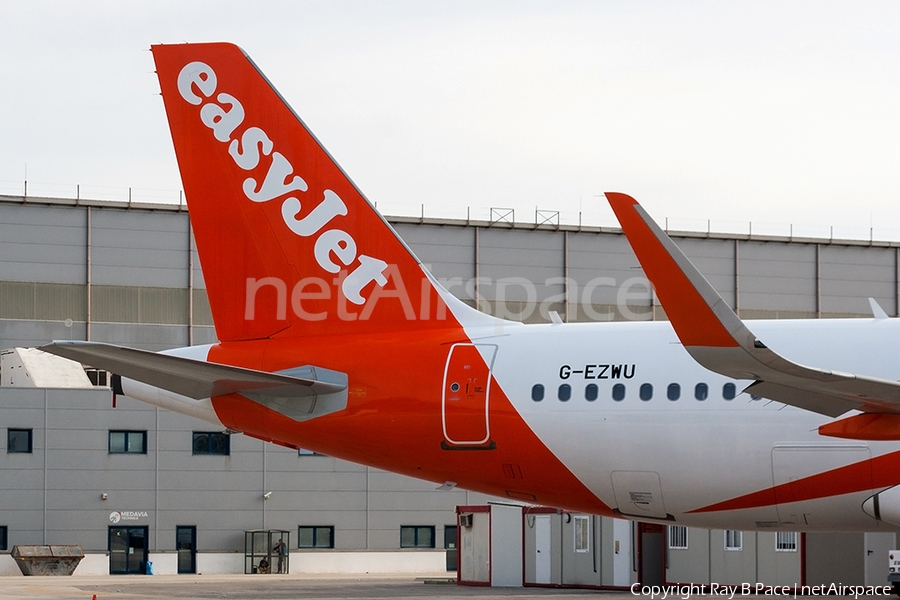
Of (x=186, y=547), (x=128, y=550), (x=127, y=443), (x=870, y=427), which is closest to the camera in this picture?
(x=870, y=427)

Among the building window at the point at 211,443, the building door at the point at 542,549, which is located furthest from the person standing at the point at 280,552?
the building door at the point at 542,549

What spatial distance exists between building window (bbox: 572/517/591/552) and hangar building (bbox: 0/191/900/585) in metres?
24.9

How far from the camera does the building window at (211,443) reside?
61.1 meters

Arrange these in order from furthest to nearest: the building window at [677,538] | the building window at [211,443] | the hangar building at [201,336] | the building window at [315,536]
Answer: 1. the building window at [315,536]
2. the building window at [211,443]
3. the hangar building at [201,336]
4. the building window at [677,538]

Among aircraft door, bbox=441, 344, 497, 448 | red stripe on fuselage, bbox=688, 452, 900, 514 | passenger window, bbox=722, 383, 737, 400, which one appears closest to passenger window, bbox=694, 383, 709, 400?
passenger window, bbox=722, 383, 737, 400

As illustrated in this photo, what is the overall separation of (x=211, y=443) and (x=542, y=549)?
1019 inches

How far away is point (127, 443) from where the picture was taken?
60.5 m

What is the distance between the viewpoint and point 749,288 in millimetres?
79750

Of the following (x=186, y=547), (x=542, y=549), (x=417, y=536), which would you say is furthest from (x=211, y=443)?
(x=542, y=549)

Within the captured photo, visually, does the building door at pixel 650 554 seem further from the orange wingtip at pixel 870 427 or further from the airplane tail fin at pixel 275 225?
the orange wingtip at pixel 870 427

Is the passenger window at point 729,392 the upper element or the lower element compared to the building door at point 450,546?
upper

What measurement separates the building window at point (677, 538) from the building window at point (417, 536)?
102 feet

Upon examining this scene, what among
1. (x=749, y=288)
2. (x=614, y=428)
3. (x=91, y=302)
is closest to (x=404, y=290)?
(x=614, y=428)

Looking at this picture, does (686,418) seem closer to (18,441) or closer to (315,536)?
(315,536)
